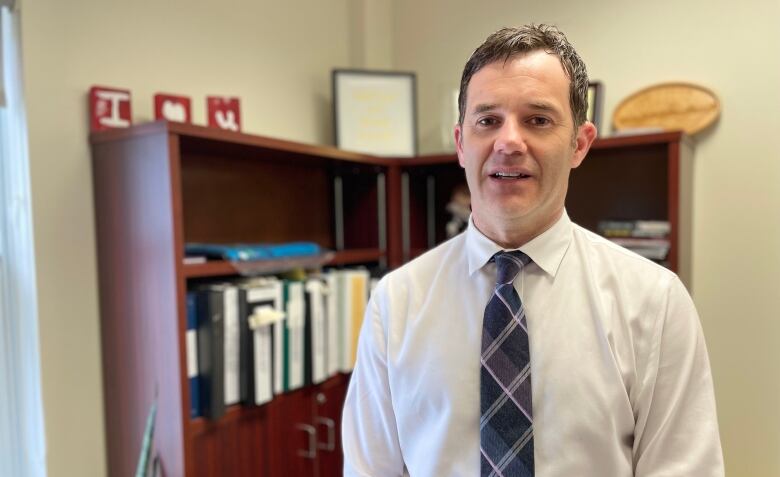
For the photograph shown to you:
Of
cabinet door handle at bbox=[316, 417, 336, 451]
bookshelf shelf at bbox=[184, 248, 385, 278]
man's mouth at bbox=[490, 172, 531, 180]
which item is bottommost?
cabinet door handle at bbox=[316, 417, 336, 451]

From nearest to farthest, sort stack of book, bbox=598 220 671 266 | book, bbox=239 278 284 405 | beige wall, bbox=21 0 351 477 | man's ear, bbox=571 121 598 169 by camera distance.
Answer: man's ear, bbox=571 121 598 169
beige wall, bbox=21 0 351 477
book, bbox=239 278 284 405
stack of book, bbox=598 220 671 266

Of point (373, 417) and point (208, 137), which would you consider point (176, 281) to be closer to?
point (208, 137)

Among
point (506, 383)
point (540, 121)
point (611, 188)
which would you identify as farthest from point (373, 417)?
point (611, 188)

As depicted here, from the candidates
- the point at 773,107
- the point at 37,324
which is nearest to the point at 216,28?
the point at 37,324

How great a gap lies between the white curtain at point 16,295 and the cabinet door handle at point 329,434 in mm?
827

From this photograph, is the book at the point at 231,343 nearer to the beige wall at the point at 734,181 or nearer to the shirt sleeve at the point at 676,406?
the shirt sleeve at the point at 676,406

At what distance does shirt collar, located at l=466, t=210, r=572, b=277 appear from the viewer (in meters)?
0.97

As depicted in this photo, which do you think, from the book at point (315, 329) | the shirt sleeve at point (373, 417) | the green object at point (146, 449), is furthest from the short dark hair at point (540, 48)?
the green object at point (146, 449)

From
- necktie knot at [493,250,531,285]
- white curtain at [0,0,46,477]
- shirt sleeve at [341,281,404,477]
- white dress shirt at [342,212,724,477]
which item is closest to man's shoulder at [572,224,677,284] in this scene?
white dress shirt at [342,212,724,477]

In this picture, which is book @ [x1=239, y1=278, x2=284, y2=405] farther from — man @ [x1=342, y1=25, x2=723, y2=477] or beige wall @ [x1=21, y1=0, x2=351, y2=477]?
man @ [x1=342, y1=25, x2=723, y2=477]

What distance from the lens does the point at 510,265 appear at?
973mm

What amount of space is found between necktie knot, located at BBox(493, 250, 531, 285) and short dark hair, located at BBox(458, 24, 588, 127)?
0.25 metres

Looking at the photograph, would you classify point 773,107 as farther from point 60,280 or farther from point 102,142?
point 60,280

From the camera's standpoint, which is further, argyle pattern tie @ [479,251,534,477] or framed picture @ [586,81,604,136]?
framed picture @ [586,81,604,136]
